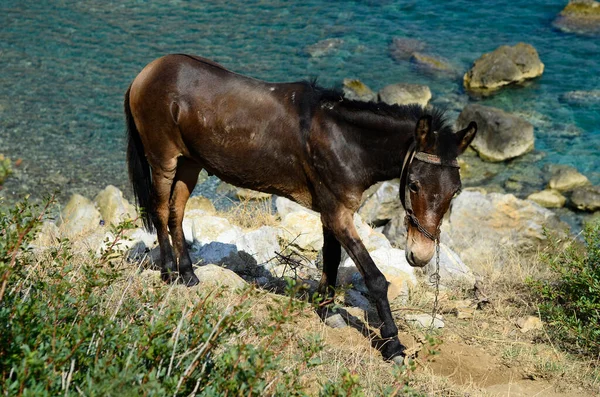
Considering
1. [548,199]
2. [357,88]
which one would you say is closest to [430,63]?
[357,88]

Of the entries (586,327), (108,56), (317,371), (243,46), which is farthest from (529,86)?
(317,371)

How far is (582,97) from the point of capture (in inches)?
620

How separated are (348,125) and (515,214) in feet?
18.5

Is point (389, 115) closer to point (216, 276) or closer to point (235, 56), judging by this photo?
point (216, 276)

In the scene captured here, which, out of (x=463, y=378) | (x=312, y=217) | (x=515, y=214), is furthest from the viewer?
(x=515, y=214)

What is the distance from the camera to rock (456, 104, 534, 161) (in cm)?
1380

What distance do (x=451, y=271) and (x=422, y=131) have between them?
279 centimetres

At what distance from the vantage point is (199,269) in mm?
6664

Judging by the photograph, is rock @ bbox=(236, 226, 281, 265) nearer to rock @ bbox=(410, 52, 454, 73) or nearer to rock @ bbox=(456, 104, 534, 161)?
rock @ bbox=(456, 104, 534, 161)

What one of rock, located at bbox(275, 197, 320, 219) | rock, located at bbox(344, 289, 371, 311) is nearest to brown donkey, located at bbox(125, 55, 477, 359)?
rock, located at bbox(344, 289, 371, 311)

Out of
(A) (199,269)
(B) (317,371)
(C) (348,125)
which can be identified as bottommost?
(A) (199,269)

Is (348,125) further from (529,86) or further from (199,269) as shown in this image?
(529,86)

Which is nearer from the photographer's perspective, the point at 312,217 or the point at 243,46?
the point at 312,217

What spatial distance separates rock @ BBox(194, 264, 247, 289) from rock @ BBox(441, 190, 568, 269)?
12.0 ft
